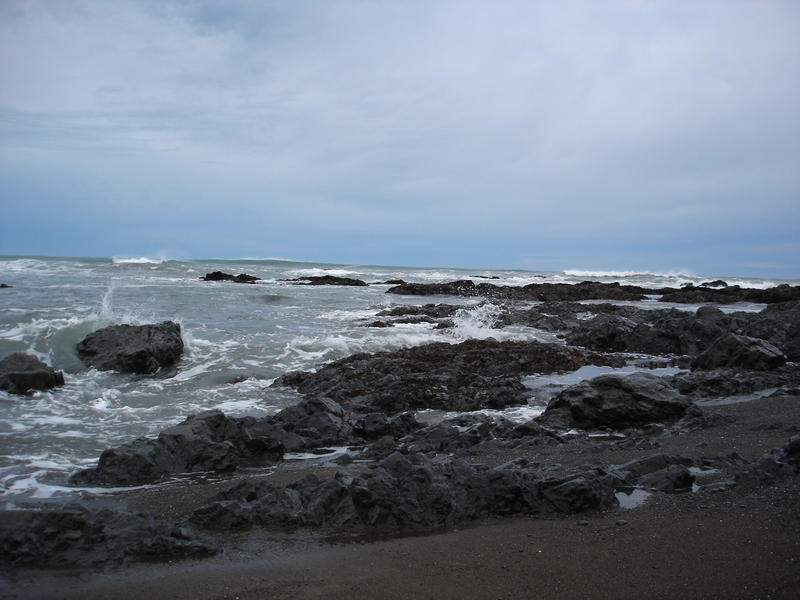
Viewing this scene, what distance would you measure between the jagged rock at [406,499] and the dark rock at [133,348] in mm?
7834

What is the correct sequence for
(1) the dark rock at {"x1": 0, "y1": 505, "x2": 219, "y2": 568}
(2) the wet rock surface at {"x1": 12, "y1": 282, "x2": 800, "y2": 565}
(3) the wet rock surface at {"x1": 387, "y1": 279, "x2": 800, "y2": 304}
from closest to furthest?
(1) the dark rock at {"x1": 0, "y1": 505, "x2": 219, "y2": 568}, (2) the wet rock surface at {"x1": 12, "y1": 282, "x2": 800, "y2": 565}, (3) the wet rock surface at {"x1": 387, "y1": 279, "x2": 800, "y2": 304}

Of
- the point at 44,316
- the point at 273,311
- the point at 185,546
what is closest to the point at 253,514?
the point at 185,546

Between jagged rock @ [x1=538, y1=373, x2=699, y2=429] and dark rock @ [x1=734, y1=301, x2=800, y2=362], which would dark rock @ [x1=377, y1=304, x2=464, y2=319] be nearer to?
dark rock @ [x1=734, y1=301, x2=800, y2=362]

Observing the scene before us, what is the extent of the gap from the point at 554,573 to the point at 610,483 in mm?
1461

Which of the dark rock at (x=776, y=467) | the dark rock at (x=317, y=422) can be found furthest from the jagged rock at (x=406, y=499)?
the dark rock at (x=317, y=422)

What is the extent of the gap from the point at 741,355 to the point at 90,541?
1079 cm

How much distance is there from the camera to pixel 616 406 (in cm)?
739

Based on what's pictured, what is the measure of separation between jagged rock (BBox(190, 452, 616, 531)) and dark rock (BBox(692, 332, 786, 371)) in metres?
7.60

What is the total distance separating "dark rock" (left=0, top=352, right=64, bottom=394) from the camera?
9.45 meters

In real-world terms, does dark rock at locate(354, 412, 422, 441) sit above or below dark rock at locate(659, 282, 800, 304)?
below

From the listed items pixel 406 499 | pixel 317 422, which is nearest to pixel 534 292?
pixel 317 422

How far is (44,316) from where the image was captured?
1582 centimetres

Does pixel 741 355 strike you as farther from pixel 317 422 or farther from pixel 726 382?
pixel 317 422

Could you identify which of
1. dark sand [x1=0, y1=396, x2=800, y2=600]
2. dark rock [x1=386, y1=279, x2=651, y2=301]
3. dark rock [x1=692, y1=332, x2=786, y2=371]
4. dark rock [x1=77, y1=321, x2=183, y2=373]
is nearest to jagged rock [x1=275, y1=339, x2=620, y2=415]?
dark rock [x1=692, y1=332, x2=786, y2=371]
